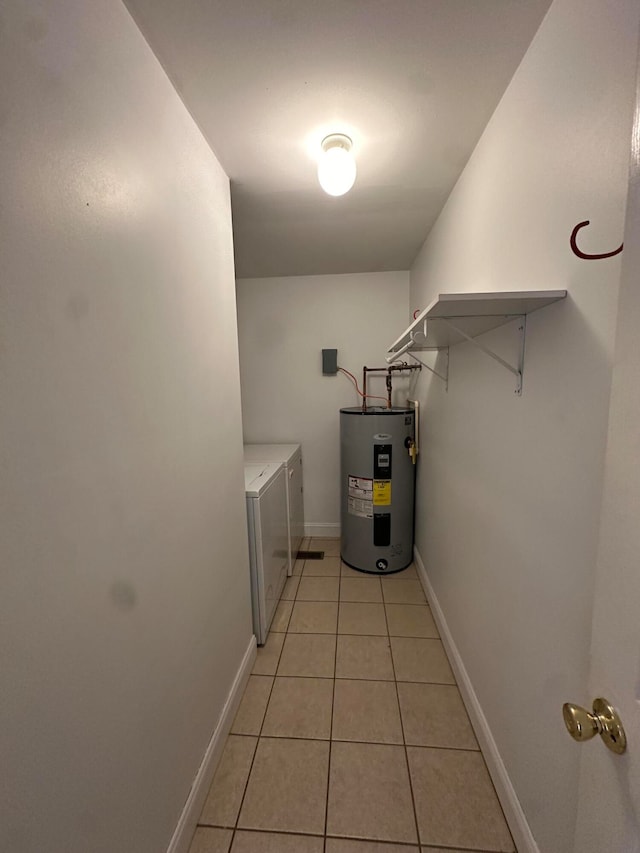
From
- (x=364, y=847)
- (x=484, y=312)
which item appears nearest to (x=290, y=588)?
(x=364, y=847)

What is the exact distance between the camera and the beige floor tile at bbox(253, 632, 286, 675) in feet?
5.36

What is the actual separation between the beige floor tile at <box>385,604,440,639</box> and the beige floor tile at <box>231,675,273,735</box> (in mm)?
725

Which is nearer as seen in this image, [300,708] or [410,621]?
[300,708]

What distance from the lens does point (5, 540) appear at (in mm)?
500

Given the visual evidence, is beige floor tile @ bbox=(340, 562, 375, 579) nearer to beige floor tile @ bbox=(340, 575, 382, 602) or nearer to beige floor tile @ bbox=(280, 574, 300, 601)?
beige floor tile @ bbox=(340, 575, 382, 602)

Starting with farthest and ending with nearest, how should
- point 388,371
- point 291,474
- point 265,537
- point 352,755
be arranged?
1. point 388,371
2. point 291,474
3. point 265,537
4. point 352,755

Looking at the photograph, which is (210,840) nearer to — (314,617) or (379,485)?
(314,617)

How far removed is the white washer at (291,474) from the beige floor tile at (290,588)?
0.18 ft

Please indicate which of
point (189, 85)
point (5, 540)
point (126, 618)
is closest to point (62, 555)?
point (5, 540)

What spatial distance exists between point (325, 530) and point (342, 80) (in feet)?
9.36

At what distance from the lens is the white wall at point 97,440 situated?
526 millimetres

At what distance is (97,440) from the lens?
687mm

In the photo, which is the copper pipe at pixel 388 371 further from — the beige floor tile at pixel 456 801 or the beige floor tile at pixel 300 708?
the beige floor tile at pixel 456 801

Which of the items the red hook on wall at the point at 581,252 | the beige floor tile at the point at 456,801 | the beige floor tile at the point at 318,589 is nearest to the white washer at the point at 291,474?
the beige floor tile at the point at 318,589
